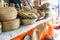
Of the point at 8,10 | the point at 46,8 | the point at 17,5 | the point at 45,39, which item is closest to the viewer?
the point at 8,10

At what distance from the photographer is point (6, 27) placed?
665 millimetres

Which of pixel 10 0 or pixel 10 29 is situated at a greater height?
pixel 10 0

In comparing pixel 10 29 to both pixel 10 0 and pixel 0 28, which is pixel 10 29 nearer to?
pixel 0 28

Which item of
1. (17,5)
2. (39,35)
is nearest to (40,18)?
(39,35)

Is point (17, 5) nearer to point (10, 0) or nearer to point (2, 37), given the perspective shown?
point (10, 0)

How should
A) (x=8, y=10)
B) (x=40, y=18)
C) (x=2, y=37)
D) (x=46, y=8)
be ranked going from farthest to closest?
(x=46, y=8) < (x=40, y=18) < (x=8, y=10) < (x=2, y=37)

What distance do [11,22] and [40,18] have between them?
482mm

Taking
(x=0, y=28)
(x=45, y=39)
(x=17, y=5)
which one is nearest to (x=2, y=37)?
(x=0, y=28)

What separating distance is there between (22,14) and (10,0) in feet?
0.79

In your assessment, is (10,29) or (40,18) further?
(40,18)

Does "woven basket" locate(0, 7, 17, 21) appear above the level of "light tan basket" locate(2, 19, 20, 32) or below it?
above

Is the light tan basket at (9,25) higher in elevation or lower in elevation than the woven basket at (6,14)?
lower

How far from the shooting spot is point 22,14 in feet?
2.73

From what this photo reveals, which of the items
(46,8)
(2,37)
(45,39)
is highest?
(46,8)
